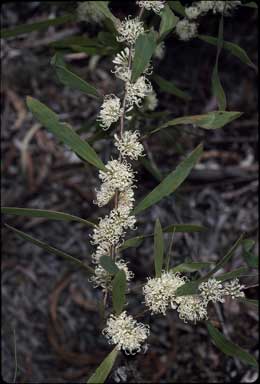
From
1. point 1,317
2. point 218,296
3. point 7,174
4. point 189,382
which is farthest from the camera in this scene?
point 7,174

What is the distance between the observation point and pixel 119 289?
1158mm

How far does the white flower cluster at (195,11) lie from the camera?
5.19ft

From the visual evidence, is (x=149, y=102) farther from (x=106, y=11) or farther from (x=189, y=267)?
(x=189, y=267)

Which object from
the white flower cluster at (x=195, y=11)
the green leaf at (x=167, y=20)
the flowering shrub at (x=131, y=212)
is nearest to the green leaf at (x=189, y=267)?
the flowering shrub at (x=131, y=212)

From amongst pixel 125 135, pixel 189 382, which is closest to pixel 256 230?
pixel 189 382

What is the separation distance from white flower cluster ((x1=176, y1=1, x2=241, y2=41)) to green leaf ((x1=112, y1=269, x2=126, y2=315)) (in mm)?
838

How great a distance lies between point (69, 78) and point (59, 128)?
0.13 metres

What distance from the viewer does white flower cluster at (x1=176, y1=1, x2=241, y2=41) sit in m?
1.58

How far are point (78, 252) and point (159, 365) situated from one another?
2.02 feet

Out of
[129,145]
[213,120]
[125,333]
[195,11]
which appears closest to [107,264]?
[125,333]

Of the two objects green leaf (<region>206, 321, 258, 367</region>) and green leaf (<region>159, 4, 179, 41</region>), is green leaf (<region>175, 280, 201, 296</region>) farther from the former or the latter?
green leaf (<region>159, 4, 179, 41</region>)

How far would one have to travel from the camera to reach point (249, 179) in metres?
2.48

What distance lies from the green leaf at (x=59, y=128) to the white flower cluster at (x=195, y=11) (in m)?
0.58

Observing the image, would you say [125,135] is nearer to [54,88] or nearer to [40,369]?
[40,369]
